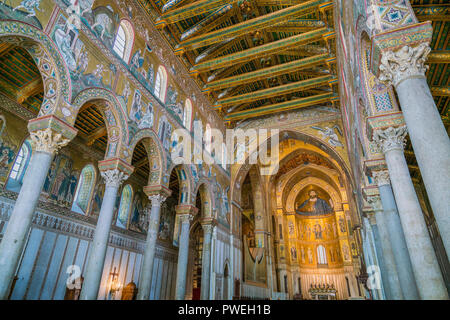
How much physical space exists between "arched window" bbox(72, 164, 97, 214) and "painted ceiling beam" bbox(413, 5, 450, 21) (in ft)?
45.5

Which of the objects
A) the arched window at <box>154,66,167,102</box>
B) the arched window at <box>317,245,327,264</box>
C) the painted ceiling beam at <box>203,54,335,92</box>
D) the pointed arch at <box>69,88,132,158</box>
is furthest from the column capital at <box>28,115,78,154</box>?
the arched window at <box>317,245,327,264</box>

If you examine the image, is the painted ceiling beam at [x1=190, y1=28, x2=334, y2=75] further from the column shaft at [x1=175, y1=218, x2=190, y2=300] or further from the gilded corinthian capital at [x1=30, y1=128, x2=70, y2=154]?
the gilded corinthian capital at [x1=30, y1=128, x2=70, y2=154]

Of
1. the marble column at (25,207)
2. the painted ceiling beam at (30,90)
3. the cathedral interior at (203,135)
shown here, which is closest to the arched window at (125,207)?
the cathedral interior at (203,135)

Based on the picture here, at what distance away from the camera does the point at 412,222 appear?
5.51m

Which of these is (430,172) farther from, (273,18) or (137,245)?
(137,245)

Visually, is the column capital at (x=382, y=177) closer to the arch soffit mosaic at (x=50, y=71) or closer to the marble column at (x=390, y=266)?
the marble column at (x=390, y=266)

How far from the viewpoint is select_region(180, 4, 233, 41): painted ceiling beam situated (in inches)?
479

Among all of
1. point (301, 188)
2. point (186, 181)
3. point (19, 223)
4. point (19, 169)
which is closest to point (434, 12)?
point (186, 181)

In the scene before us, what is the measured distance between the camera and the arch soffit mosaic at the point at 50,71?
21.4 feet

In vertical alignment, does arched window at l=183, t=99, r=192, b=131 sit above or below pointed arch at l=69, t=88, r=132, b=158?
above

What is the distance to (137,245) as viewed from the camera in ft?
50.1

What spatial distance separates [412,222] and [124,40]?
10408mm

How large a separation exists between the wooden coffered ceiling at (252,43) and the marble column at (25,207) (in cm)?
751

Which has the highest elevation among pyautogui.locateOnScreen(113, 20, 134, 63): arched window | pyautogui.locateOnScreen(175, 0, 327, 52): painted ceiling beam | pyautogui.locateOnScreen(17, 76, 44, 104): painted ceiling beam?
pyautogui.locateOnScreen(175, 0, 327, 52): painted ceiling beam
